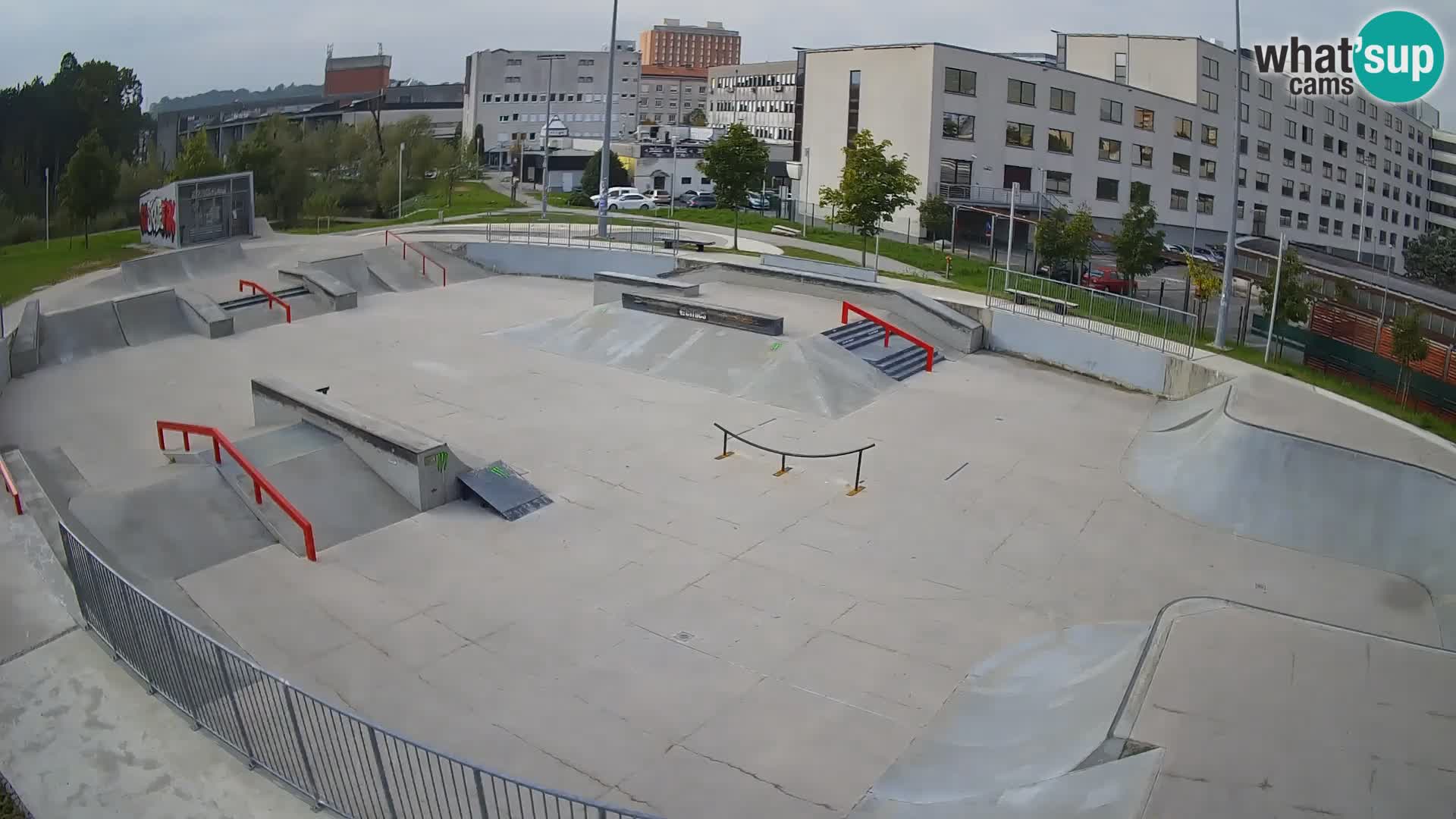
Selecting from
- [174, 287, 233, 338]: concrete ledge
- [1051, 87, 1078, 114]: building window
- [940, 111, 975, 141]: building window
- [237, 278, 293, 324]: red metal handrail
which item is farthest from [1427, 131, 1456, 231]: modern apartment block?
[174, 287, 233, 338]: concrete ledge

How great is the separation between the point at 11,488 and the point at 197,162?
113 ft

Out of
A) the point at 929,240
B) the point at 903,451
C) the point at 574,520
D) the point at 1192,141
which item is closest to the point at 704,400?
the point at 903,451

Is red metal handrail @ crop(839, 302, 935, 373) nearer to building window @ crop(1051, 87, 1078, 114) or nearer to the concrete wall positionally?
the concrete wall

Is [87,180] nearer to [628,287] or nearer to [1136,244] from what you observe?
[628,287]

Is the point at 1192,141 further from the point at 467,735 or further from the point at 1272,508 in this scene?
the point at 467,735

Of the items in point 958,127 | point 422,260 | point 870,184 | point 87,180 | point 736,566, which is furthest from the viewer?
point 958,127

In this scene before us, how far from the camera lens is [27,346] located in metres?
22.6

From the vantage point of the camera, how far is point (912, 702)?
10008 mm

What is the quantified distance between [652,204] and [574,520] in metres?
42.8

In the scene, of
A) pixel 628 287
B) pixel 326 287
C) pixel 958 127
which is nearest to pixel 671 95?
pixel 958 127

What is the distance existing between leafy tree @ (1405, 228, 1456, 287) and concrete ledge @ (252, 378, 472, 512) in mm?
67343

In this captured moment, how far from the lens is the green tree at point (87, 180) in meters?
34.8

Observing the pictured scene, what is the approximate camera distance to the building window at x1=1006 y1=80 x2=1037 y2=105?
4753cm

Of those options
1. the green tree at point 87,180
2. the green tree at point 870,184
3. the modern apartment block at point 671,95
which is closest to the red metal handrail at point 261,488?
the green tree at point 870,184
